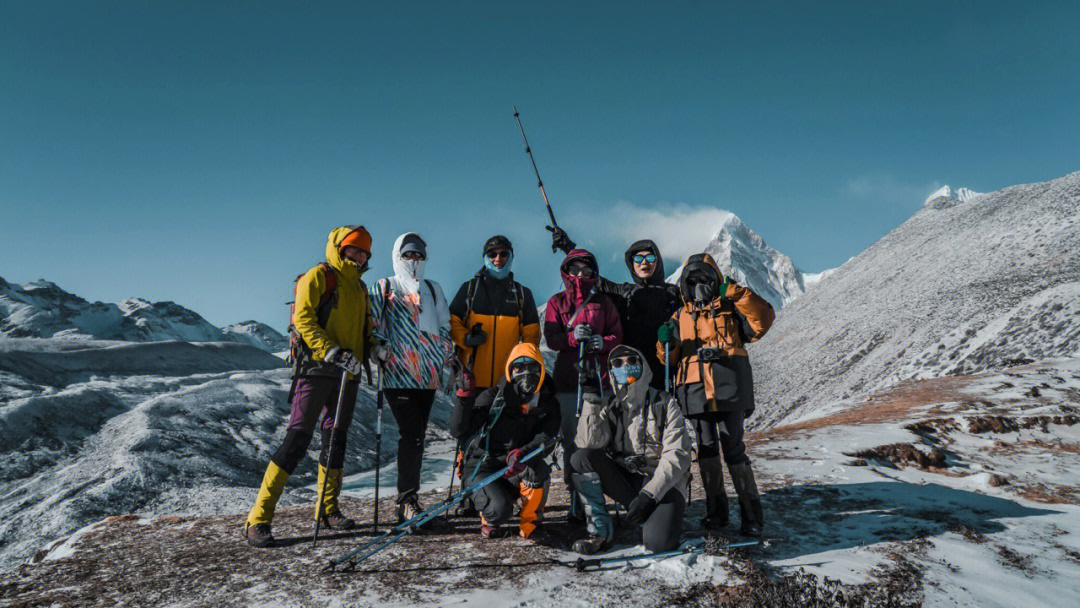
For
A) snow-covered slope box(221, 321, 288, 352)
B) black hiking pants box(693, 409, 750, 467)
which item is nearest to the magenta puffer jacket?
black hiking pants box(693, 409, 750, 467)

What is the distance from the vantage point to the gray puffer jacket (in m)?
4.84

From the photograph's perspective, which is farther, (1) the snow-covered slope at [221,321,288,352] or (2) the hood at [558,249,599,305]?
(1) the snow-covered slope at [221,321,288,352]

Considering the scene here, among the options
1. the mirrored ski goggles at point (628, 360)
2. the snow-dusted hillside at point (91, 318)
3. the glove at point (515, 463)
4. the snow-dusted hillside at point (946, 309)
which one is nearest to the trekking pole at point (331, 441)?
the glove at point (515, 463)

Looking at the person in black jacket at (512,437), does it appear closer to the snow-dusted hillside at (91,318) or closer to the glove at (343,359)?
the glove at (343,359)

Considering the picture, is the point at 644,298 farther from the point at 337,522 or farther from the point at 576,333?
the point at 337,522

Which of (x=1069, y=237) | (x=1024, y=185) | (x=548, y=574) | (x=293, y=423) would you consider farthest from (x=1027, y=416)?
(x=1024, y=185)

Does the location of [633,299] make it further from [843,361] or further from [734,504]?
[843,361]

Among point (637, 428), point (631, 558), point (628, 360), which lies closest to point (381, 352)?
point (628, 360)

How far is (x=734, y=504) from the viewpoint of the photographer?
620 cm

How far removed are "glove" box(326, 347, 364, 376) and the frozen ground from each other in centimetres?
172

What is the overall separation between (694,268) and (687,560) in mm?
2841

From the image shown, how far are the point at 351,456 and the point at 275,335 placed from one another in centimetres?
15220

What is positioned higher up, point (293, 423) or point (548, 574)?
point (293, 423)

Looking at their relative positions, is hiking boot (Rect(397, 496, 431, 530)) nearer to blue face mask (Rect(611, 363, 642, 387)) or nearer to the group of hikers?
the group of hikers
